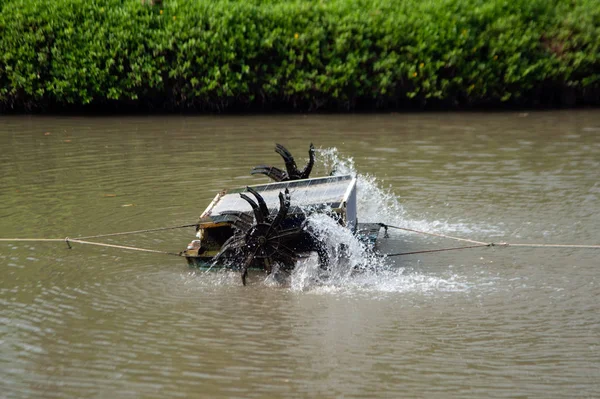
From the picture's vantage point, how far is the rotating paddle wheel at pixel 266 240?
6.59 meters

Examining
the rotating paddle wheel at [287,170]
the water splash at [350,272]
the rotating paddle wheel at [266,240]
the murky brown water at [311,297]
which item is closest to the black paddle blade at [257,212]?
the rotating paddle wheel at [266,240]

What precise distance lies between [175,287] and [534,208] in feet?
13.7

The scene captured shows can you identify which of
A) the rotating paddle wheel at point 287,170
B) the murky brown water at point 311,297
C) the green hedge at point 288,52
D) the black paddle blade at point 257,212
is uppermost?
the green hedge at point 288,52

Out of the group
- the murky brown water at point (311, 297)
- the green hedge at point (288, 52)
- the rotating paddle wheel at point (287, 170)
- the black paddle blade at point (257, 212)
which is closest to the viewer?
the murky brown water at point (311, 297)

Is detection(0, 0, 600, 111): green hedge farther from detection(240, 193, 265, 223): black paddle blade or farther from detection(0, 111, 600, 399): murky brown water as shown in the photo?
detection(240, 193, 265, 223): black paddle blade

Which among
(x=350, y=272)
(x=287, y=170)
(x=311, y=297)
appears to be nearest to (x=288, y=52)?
(x=287, y=170)

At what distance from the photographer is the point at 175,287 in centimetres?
673

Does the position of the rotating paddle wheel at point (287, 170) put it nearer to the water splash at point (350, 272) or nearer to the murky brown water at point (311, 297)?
the murky brown water at point (311, 297)

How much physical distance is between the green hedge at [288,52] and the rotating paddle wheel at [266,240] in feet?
30.7

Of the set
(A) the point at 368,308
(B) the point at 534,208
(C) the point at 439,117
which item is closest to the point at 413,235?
(B) the point at 534,208

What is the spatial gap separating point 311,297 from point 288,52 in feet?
33.1

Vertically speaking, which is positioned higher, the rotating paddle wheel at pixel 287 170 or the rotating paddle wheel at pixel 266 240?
the rotating paddle wheel at pixel 287 170

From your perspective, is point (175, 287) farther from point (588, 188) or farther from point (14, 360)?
point (588, 188)

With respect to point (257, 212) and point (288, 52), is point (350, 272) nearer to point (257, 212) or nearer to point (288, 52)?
point (257, 212)
